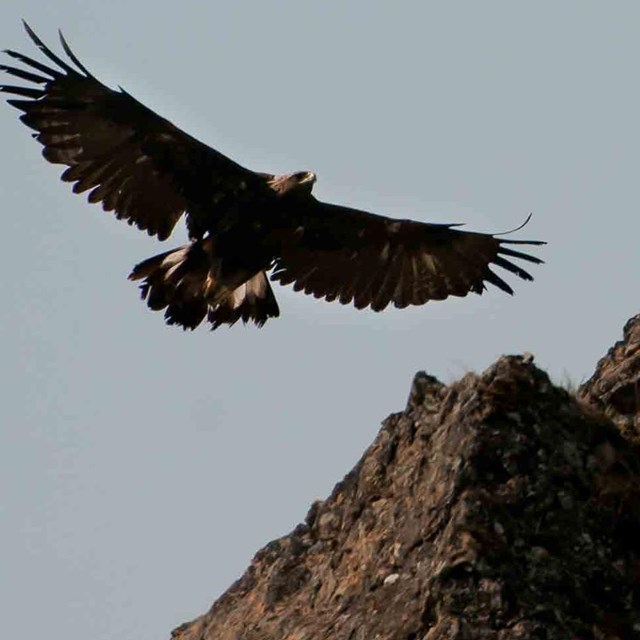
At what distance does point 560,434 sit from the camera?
8.83 meters

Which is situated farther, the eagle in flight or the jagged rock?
the eagle in flight

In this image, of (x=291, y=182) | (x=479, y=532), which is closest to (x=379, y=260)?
(x=291, y=182)

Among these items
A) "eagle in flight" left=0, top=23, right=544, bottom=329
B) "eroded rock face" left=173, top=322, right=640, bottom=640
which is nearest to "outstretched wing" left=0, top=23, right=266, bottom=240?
"eagle in flight" left=0, top=23, right=544, bottom=329

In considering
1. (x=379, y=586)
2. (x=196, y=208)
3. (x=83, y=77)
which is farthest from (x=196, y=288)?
(x=379, y=586)

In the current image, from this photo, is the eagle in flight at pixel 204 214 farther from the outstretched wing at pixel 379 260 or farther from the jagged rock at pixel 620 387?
the jagged rock at pixel 620 387

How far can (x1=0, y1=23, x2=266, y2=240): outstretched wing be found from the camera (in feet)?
39.1

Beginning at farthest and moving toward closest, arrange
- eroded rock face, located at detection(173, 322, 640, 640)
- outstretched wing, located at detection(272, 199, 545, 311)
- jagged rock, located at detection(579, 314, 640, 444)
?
outstretched wing, located at detection(272, 199, 545, 311) → jagged rock, located at detection(579, 314, 640, 444) → eroded rock face, located at detection(173, 322, 640, 640)

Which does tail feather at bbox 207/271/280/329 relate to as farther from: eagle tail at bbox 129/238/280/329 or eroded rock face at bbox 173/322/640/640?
eroded rock face at bbox 173/322/640/640

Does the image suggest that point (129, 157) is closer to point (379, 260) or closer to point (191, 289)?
point (191, 289)

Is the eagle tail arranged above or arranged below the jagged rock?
above

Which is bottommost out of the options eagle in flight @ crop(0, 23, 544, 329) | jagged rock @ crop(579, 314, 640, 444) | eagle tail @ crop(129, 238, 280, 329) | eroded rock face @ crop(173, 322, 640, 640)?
eroded rock face @ crop(173, 322, 640, 640)

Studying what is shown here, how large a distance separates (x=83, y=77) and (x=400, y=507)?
454cm

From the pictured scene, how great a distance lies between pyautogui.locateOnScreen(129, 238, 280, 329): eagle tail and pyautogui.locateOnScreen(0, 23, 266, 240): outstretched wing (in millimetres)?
334

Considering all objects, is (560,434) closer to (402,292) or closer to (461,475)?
(461,475)
